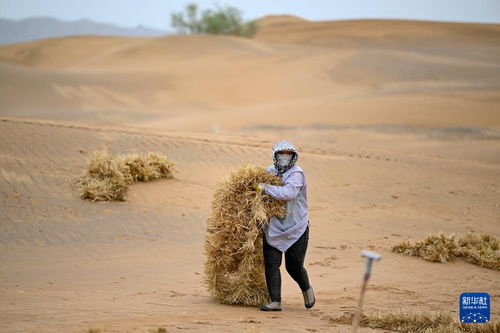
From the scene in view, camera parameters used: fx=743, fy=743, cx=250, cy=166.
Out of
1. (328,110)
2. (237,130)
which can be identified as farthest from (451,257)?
(328,110)

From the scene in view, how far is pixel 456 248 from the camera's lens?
10852 millimetres

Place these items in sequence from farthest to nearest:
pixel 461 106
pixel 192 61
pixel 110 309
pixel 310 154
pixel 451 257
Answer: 1. pixel 192 61
2. pixel 461 106
3. pixel 310 154
4. pixel 451 257
5. pixel 110 309

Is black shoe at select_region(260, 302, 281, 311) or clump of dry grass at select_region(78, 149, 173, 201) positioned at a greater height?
clump of dry grass at select_region(78, 149, 173, 201)

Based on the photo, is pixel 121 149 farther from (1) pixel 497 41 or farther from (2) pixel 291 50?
(1) pixel 497 41

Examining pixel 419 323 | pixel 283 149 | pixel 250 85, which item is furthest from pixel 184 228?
pixel 250 85

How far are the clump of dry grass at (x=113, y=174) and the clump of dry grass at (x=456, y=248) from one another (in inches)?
200

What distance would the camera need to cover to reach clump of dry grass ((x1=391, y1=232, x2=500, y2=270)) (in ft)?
34.7

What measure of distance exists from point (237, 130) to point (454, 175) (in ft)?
42.8

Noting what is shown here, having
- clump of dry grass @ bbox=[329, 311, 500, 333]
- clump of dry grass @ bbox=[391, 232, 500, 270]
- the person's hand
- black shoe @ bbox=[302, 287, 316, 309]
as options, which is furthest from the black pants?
clump of dry grass @ bbox=[391, 232, 500, 270]

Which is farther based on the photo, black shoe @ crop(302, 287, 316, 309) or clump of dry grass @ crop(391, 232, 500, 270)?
clump of dry grass @ crop(391, 232, 500, 270)

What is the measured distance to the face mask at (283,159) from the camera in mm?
7547

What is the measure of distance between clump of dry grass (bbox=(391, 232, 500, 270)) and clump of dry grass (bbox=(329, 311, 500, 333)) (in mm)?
3997

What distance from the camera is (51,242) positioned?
11.3 m

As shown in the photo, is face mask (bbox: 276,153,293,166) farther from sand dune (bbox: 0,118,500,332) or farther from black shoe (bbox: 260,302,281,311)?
sand dune (bbox: 0,118,500,332)
